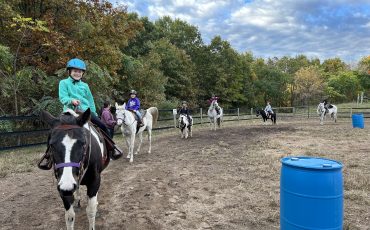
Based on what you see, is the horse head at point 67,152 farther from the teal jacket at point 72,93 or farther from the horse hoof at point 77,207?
the horse hoof at point 77,207

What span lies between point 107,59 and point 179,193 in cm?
1140

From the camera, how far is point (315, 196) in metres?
3.52

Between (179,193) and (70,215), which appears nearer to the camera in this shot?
(70,215)

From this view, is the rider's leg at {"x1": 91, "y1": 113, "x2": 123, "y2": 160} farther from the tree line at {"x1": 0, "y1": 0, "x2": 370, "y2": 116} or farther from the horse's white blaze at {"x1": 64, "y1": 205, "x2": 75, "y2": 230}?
the tree line at {"x1": 0, "y1": 0, "x2": 370, "y2": 116}

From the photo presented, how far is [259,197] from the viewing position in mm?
5895

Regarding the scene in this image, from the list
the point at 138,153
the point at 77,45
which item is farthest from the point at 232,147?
the point at 77,45

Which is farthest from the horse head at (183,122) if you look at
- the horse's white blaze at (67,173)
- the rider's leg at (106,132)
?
the horse's white blaze at (67,173)

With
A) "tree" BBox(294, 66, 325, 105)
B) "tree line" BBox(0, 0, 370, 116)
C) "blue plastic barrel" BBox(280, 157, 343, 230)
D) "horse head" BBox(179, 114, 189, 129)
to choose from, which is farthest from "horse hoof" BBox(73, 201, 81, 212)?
"tree" BBox(294, 66, 325, 105)

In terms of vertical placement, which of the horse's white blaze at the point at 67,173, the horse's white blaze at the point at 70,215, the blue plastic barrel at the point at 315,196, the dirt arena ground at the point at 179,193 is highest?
the horse's white blaze at the point at 67,173

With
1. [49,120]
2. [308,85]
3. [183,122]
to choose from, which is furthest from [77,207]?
[308,85]

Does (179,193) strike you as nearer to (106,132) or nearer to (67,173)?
(106,132)

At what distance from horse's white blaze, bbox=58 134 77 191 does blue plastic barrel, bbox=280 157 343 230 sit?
243 cm

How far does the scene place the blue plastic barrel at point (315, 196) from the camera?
3514mm

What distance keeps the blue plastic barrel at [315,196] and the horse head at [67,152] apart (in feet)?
7.82
